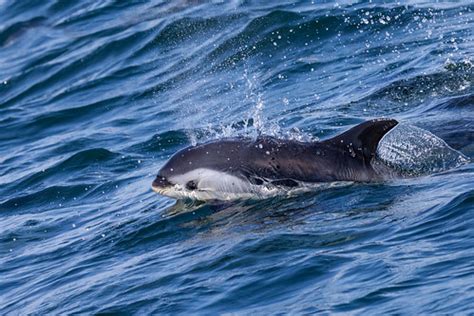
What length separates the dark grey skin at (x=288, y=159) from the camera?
416 inches

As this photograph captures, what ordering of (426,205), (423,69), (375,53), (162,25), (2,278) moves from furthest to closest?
1. (162,25)
2. (375,53)
3. (423,69)
4. (2,278)
5. (426,205)

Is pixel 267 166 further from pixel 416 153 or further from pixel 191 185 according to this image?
pixel 416 153

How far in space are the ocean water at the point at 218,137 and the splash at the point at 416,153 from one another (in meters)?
0.15

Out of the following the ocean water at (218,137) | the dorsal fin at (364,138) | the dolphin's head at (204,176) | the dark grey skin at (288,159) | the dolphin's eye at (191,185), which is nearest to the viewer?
the ocean water at (218,137)

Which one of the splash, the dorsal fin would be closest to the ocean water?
the splash

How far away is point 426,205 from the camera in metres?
9.45

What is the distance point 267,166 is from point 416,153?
1.44m

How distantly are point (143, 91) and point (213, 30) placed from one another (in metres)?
2.47

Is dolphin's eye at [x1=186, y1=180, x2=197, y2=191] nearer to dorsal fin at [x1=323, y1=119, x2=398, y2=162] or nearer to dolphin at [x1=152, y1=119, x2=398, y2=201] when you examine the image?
dolphin at [x1=152, y1=119, x2=398, y2=201]

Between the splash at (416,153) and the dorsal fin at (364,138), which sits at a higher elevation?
the dorsal fin at (364,138)

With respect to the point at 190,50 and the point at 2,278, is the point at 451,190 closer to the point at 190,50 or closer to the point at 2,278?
the point at 2,278

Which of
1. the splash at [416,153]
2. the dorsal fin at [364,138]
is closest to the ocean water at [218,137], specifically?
the splash at [416,153]

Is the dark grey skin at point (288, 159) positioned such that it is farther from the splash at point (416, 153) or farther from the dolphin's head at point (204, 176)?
the splash at point (416, 153)

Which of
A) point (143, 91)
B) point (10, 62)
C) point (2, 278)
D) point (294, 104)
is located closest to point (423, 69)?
point (294, 104)
